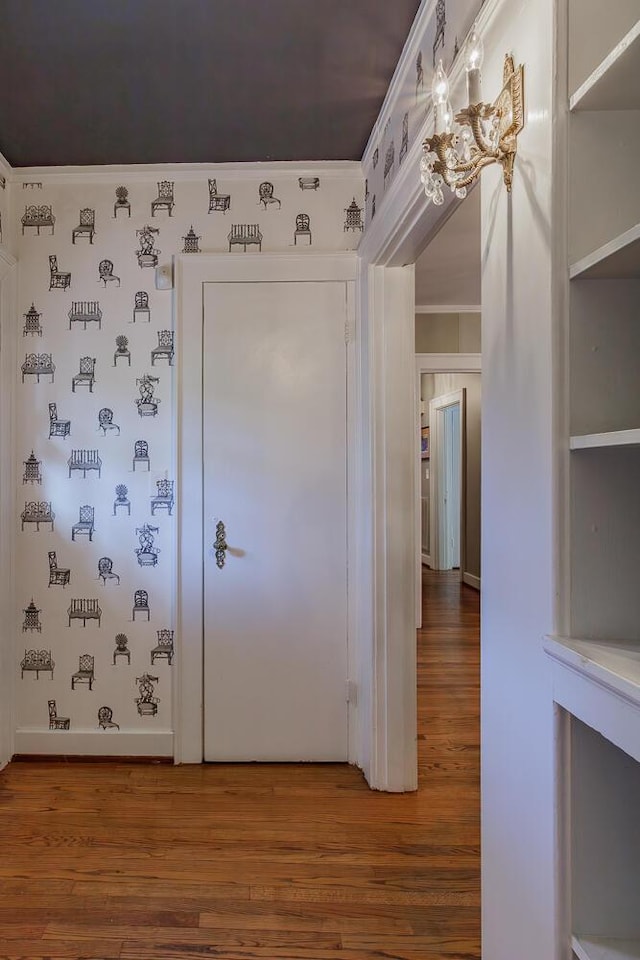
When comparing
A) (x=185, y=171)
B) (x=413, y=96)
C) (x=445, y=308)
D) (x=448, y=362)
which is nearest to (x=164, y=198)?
(x=185, y=171)

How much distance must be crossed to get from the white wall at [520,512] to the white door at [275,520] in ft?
4.08

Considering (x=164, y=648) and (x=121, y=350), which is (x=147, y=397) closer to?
(x=121, y=350)

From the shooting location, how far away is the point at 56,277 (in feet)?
8.11

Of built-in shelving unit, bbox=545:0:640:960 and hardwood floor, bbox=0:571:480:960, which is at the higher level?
built-in shelving unit, bbox=545:0:640:960

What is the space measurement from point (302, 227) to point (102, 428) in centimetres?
123

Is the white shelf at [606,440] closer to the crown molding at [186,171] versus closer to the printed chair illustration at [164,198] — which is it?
the crown molding at [186,171]

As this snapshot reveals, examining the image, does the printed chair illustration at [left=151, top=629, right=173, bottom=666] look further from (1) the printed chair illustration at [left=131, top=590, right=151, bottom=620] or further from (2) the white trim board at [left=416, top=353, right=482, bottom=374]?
(2) the white trim board at [left=416, top=353, right=482, bottom=374]

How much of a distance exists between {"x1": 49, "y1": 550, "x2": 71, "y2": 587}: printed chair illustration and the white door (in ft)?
2.06

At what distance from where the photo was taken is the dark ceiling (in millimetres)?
1624

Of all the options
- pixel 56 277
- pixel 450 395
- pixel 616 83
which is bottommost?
pixel 616 83

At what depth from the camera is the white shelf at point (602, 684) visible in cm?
75

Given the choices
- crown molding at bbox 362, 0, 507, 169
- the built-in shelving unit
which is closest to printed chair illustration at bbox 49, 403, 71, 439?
crown molding at bbox 362, 0, 507, 169

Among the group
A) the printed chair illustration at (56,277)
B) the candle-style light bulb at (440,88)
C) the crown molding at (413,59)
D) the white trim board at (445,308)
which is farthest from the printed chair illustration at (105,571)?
the white trim board at (445,308)

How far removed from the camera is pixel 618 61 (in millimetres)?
783
